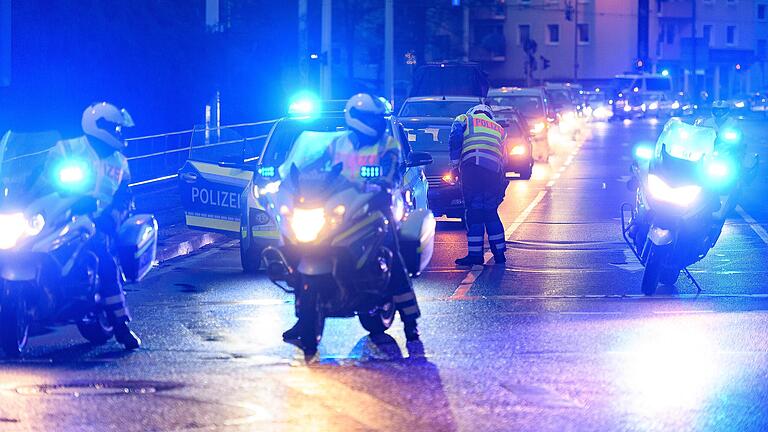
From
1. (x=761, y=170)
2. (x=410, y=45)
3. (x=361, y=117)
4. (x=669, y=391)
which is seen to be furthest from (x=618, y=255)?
(x=410, y=45)

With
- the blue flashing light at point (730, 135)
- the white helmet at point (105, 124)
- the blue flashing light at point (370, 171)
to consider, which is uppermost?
the white helmet at point (105, 124)

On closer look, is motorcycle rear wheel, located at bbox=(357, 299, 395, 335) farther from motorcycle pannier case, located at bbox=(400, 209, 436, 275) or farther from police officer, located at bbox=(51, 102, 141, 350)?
police officer, located at bbox=(51, 102, 141, 350)

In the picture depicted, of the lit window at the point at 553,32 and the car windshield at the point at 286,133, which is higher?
the lit window at the point at 553,32

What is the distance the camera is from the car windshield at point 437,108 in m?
24.1

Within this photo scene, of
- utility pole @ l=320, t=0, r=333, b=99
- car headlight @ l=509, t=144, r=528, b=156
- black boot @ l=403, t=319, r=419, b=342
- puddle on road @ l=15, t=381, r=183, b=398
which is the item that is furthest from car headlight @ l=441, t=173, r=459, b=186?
utility pole @ l=320, t=0, r=333, b=99

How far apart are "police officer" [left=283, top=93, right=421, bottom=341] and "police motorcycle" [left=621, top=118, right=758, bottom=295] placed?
117 inches

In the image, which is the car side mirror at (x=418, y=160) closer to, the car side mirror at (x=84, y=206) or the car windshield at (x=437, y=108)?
the car side mirror at (x=84, y=206)

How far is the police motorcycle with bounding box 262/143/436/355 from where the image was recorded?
9227mm

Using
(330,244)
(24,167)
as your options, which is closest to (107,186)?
(24,167)

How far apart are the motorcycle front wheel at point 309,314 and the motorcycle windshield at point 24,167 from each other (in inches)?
67.8

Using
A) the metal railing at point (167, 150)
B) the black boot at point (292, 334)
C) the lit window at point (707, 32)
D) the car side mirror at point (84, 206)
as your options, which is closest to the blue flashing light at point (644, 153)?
the black boot at point (292, 334)

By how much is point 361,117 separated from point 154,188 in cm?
1366

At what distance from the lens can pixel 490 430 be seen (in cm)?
716

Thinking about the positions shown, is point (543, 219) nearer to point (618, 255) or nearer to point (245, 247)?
point (618, 255)
